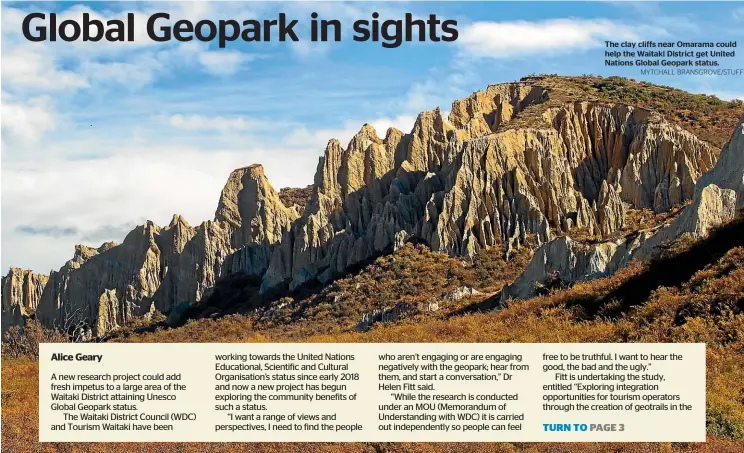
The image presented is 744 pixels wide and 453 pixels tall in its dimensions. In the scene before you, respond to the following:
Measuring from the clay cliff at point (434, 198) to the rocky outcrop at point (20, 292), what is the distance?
10.1m

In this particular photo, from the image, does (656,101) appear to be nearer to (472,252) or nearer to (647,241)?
(472,252)

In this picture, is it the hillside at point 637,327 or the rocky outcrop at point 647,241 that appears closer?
the hillside at point 637,327

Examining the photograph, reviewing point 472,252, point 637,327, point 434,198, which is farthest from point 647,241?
point 434,198

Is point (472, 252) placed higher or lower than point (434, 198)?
lower

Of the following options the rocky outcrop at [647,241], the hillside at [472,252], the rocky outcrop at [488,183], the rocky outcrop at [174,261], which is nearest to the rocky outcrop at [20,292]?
the hillside at [472,252]

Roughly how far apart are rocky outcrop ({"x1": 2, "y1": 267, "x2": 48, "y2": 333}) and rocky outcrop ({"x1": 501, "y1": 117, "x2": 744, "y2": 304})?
8238cm

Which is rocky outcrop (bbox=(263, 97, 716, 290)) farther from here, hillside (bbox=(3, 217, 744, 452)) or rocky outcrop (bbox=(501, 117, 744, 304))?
hillside (bbox=(3, 217, 744, 452))

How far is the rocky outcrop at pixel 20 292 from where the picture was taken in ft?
330

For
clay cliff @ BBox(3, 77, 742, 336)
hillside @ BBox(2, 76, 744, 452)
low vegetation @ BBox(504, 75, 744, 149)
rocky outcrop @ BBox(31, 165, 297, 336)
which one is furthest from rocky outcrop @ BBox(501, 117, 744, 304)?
rocky outcrop @ BBox(31, 165, 297, 336)

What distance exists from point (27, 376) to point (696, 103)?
240 feet

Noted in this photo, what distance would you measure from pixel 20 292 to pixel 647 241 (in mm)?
90689

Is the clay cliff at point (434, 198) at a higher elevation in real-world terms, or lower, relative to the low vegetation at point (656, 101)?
lower

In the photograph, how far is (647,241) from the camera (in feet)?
103

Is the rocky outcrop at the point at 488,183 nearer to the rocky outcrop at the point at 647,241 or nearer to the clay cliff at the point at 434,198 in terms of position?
the clay cliff at the point at 434,198
